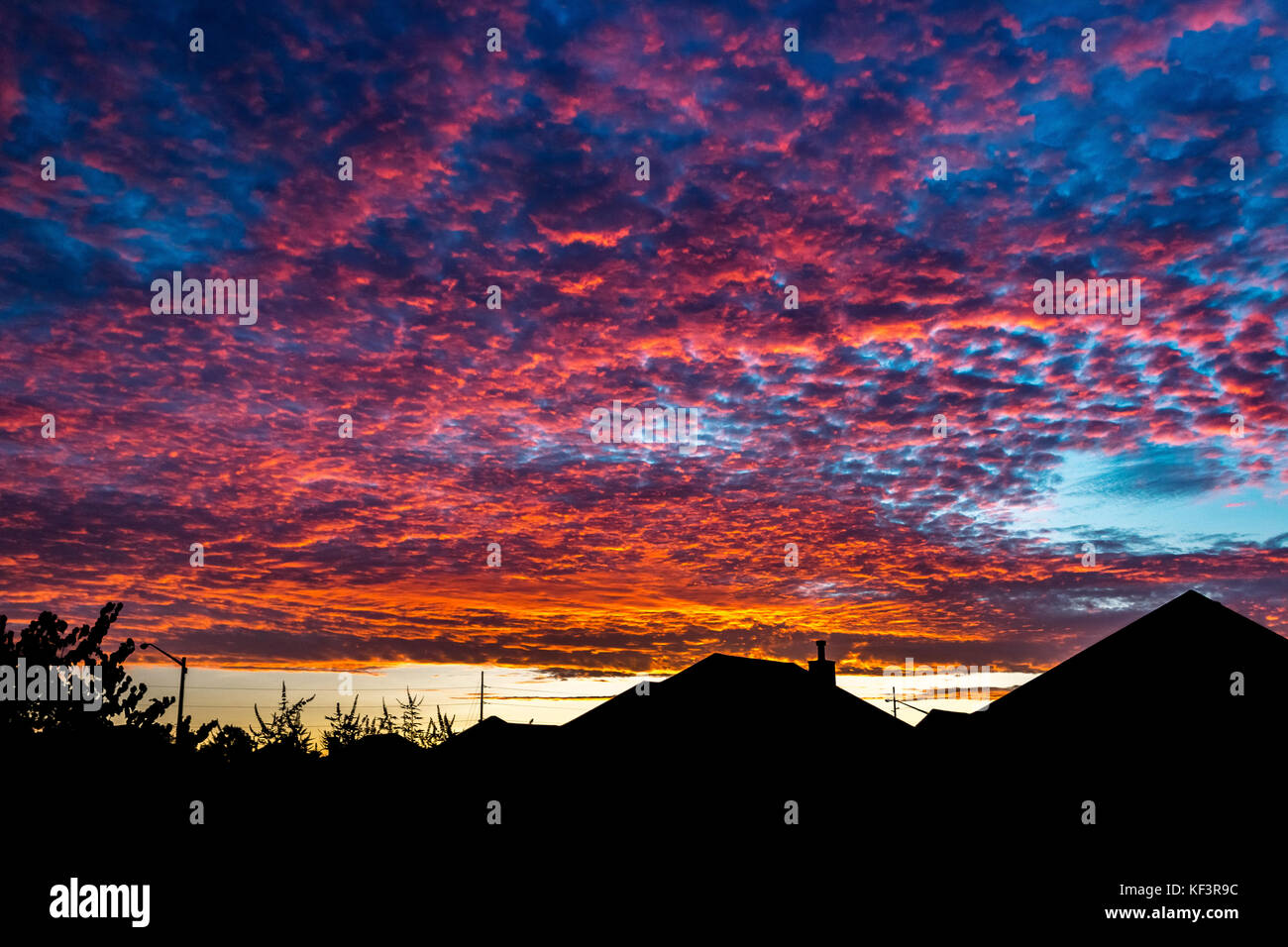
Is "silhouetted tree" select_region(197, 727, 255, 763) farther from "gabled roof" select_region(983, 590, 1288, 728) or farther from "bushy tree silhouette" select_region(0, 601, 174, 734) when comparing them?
"gabled roof" select_region(983, 590, 1288, 728)

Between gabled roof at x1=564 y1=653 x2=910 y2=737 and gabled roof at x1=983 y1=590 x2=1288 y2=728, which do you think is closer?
gabled roof at x1=983 y1=590 x2=1288 y2=728

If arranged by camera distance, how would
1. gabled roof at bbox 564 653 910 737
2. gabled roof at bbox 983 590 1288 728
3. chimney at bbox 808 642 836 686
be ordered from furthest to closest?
chimney at bbox 808 642 836 686
gabled roof at bbox 564 653 910 737
gabled roof at bbox 983 590 1288 728

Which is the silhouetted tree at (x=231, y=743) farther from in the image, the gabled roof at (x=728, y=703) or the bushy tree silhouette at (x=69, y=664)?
the gabled roof at (x=728, y=703)

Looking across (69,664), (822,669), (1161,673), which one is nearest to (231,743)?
(69,664)

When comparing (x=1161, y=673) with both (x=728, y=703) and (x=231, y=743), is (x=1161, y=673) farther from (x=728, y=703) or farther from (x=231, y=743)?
(x=231, y=743)

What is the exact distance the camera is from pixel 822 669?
Answer: 30.2m

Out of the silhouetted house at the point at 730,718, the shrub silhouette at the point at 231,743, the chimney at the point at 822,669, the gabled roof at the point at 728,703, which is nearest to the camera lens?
the silhouetted house at the point at 730,718

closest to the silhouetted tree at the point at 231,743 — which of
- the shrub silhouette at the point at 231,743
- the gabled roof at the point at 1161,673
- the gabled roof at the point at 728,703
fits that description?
the shrub silhouette at the point at 231,743

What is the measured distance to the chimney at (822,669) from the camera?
96.9 feet

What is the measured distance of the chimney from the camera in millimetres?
29520

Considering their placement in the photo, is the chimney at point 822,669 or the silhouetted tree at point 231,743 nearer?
the chimney at point 822,669

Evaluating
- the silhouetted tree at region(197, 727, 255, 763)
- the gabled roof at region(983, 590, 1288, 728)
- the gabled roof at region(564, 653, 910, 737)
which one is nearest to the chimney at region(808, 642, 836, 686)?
the gabled roof at region(564, 653, 910, 737)

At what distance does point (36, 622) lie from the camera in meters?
32.7
